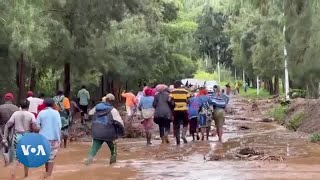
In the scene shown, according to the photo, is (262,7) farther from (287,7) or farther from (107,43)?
(107,43)

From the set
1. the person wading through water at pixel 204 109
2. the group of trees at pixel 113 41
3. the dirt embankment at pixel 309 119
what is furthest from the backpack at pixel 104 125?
the dirt embankment at pixel 309 119

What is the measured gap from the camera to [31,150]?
10953 mm

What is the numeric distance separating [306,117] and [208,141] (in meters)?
5.76

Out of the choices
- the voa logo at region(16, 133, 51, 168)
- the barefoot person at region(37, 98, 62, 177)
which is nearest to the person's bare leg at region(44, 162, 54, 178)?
the barefoot person at region(37, 98, 62, 177)

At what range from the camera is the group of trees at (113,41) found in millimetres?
19216

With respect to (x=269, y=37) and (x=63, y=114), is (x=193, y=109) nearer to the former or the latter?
(x=63, y=114)

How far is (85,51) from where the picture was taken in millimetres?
25891

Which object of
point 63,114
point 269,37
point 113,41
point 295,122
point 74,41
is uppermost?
point 269,37

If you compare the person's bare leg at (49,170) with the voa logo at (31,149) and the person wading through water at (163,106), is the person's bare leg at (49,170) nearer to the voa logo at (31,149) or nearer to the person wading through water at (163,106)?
the voa logo at (31,149)

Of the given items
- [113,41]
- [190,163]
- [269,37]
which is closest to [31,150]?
[190,163]

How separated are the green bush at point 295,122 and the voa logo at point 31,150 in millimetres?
14009

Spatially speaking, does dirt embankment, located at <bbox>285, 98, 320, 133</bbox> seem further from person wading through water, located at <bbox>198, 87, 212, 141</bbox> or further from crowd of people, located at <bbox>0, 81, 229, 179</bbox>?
person wading through water, located at <bbox>198, 87, 212, 141</bbox>

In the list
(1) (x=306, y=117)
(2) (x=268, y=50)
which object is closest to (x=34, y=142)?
(1) (x=306, y=117)

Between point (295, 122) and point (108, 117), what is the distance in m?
12.3
